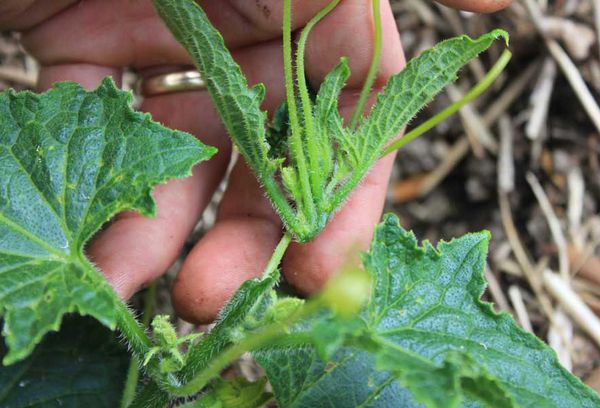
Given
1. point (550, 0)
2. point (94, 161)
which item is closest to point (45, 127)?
point (94, 161)

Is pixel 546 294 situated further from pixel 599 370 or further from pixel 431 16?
pixel 431 16

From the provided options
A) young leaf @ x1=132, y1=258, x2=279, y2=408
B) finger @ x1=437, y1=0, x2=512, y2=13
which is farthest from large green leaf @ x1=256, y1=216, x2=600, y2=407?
finger @ x1=437, y1=0, x2=512, y2=13

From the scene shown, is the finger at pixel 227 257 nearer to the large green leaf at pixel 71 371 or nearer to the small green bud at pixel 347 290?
the large green leaf at pixel 71 371

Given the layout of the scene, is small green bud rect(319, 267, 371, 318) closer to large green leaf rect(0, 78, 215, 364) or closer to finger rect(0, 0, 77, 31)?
large green leaf rect(0, 78, 215, 364)

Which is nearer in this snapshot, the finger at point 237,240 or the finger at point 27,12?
the finger at point 237,240

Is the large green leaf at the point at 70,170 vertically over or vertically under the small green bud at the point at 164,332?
over

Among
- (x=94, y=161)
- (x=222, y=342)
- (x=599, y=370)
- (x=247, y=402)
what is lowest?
→ (x=599, y=370)

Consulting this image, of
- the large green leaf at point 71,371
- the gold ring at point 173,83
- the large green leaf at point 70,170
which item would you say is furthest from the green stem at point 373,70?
the large green leaf at point 71,371
